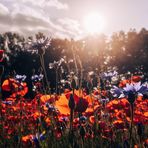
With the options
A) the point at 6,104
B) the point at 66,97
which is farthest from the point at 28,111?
the point at 66,97

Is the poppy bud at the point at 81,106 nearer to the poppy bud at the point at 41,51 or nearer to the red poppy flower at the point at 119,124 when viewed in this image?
the poppy bud at the point at 41,51

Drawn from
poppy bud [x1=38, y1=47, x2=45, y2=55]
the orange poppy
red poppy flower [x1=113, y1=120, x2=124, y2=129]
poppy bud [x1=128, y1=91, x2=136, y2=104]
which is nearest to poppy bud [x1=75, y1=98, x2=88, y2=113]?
the orange poppy

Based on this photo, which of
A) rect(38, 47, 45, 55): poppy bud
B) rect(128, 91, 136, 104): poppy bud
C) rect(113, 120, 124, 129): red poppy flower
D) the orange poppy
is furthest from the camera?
rect(113, 120, 124, 129): red poppy flower

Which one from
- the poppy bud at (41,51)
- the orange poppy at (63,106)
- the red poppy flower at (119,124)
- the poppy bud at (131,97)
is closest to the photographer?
the poppy bud at (131,97)

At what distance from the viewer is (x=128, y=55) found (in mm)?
43281

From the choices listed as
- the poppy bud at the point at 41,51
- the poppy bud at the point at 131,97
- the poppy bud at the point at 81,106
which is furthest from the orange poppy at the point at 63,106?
the poppy bud at the point at 41,51

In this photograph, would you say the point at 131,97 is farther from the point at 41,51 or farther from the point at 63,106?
the point at 41,51

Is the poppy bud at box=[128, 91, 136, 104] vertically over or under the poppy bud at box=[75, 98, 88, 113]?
over

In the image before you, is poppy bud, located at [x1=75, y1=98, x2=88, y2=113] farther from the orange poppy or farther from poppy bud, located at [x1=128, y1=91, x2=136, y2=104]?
poppy bud, located at [x1=128, y1=91, x2=136, y2=104]

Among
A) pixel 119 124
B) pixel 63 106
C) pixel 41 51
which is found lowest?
pixel 119 124

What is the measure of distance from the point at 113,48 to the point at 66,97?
4470 cm

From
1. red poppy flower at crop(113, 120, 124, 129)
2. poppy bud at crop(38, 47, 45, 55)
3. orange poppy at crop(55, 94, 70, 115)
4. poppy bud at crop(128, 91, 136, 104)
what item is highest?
poppy bud at crop(38, 47, 45, 55)

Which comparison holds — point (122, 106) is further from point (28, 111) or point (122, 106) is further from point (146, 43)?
point (146, 43)

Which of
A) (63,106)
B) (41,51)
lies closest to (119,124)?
(41,51)
